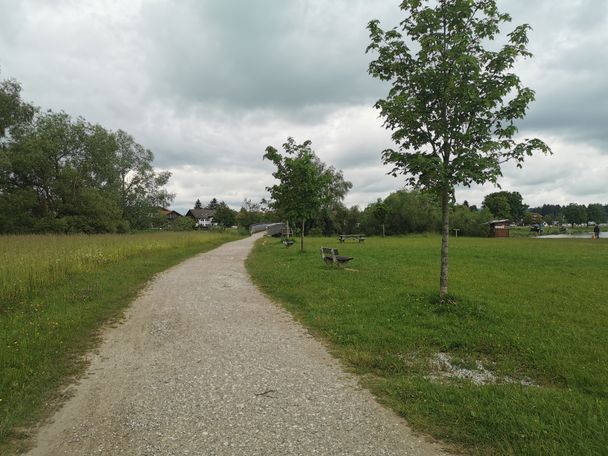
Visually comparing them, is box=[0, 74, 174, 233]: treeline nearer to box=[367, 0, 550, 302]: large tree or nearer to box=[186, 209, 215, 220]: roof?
box=[367, 0, 550, 302]: large tree

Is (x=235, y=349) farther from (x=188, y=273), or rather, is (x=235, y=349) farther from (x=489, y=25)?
(x=188, y=273)

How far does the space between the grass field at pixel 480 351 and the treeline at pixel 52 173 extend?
30.0 m

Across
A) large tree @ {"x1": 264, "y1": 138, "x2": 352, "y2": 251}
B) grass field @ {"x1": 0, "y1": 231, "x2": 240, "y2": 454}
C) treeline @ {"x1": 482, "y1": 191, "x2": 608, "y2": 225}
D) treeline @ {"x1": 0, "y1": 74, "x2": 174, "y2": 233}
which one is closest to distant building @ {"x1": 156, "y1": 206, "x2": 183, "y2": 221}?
treeline @ {"x1": 0, "y1": 74, "x2": 174, "y2": 233}

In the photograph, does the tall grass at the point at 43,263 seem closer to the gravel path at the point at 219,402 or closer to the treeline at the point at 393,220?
the gravel path at the point at 219,402

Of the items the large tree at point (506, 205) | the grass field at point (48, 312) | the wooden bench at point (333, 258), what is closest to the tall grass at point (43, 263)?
the grass field at point (48, 312)

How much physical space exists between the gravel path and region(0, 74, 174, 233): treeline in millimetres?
29444

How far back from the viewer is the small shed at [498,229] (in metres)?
61.5

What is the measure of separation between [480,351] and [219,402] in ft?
12.8

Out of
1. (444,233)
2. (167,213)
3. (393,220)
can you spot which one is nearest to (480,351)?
(444,233)

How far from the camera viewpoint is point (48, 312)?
726 cm

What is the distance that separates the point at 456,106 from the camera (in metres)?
7.30

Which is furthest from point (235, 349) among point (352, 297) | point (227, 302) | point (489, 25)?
point (489, 25)

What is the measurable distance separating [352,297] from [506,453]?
6.16 metres

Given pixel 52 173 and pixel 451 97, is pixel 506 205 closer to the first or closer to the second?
pixel 52 173
